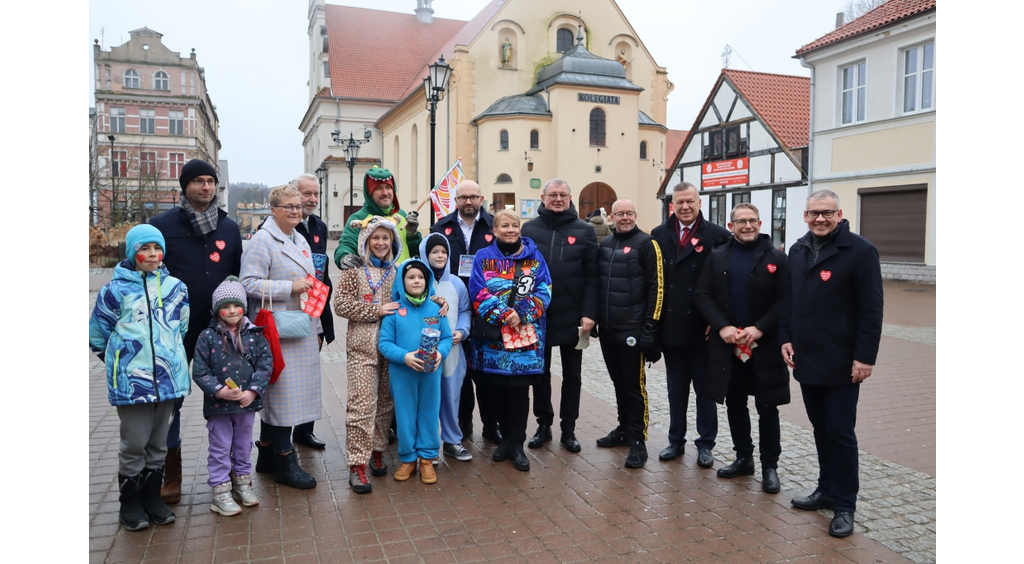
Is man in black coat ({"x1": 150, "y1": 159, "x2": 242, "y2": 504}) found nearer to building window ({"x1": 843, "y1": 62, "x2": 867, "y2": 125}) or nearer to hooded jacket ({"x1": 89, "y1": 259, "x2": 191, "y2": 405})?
hooded jacket ({"x1": 89, "y1": 259, "x2": 191, "y2": 405})

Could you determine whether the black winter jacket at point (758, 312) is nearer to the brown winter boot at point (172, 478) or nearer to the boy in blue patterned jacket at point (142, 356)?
the boy in blue patterned jacket at point (142, 356)

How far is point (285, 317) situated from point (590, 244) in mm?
2454

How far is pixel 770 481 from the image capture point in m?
5.04

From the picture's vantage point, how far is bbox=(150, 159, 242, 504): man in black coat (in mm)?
4695

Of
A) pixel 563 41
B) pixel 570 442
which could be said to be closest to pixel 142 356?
pixel 570 442

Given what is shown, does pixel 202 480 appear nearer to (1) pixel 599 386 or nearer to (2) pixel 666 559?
(2) pixel 666 559

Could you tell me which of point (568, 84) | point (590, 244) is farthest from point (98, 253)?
point (590, 244)

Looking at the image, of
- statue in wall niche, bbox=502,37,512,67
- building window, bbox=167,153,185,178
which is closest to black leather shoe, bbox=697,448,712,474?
statue in wall niche, bbox=502,37,512,67

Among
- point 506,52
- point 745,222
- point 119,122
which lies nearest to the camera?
→ point 745,222

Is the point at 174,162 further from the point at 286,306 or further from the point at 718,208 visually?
the point at 286,306

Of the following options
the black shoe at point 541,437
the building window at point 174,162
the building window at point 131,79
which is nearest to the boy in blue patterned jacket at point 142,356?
the black shoe at point 541,437

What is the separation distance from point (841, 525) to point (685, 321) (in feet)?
6.01

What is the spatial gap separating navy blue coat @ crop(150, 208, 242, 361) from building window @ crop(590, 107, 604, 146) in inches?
1317

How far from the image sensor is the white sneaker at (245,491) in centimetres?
470
